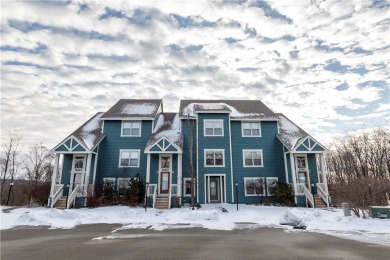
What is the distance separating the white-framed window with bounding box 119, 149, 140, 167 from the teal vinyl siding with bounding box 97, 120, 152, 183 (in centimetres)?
31

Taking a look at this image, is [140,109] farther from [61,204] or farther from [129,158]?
[61,204]

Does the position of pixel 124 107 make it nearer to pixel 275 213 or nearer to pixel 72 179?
pixel 72 179

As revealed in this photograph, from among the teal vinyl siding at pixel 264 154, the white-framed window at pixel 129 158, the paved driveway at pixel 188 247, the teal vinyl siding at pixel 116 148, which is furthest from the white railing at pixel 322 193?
the white-framed window at pixel 129 158

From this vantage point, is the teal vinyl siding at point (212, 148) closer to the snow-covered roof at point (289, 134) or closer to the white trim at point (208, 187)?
the white trim at point (208, 187)

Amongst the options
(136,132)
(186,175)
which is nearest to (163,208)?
(186,175)

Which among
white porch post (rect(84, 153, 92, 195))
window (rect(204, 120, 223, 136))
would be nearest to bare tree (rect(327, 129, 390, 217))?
window (rect(204, 120, 223, 136))

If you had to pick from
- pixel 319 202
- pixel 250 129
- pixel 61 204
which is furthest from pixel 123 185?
pixel 319 202

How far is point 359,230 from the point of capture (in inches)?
485

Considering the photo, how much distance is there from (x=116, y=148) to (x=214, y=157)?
32.7ft

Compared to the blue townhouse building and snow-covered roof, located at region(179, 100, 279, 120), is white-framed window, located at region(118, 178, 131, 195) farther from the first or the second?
snow-covered roof, located at region(179, 100, 279, 120)

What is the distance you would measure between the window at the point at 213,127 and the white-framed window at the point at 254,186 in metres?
5.44

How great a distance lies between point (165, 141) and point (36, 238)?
44.8 ft

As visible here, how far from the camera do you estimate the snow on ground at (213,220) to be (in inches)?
498

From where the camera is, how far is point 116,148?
2478cm
